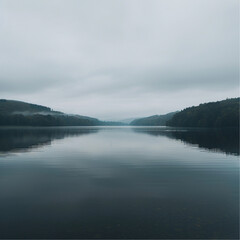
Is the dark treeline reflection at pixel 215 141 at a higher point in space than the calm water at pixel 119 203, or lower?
higher

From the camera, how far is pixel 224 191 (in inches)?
794

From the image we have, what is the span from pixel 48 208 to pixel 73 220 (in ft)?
10.4

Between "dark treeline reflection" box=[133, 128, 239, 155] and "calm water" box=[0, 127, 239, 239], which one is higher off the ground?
"dark treeline reflection" box=[133, 128, 239, 155]

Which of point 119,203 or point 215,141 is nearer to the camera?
point 119,203

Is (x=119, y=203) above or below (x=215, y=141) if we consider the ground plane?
below

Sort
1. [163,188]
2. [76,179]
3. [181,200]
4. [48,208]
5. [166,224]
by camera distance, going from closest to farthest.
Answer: [166,224], [48,208], [181,200], [163,188], [76,179]

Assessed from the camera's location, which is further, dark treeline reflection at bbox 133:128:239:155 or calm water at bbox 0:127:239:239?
dark treeline reflection at bbox 133:128:239:155

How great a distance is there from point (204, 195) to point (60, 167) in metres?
21.1

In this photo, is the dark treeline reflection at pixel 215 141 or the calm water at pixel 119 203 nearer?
the calm water at pixel 119 203

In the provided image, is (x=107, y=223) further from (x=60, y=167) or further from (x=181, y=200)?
(x=60, y=167)

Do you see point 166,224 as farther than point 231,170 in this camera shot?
No

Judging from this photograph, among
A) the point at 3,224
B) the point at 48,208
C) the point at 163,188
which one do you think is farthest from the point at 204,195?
the point at 3,224

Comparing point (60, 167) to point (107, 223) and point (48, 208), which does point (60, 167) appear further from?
point (107, 223)

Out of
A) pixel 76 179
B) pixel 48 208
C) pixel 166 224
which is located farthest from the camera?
pixel 76 179
